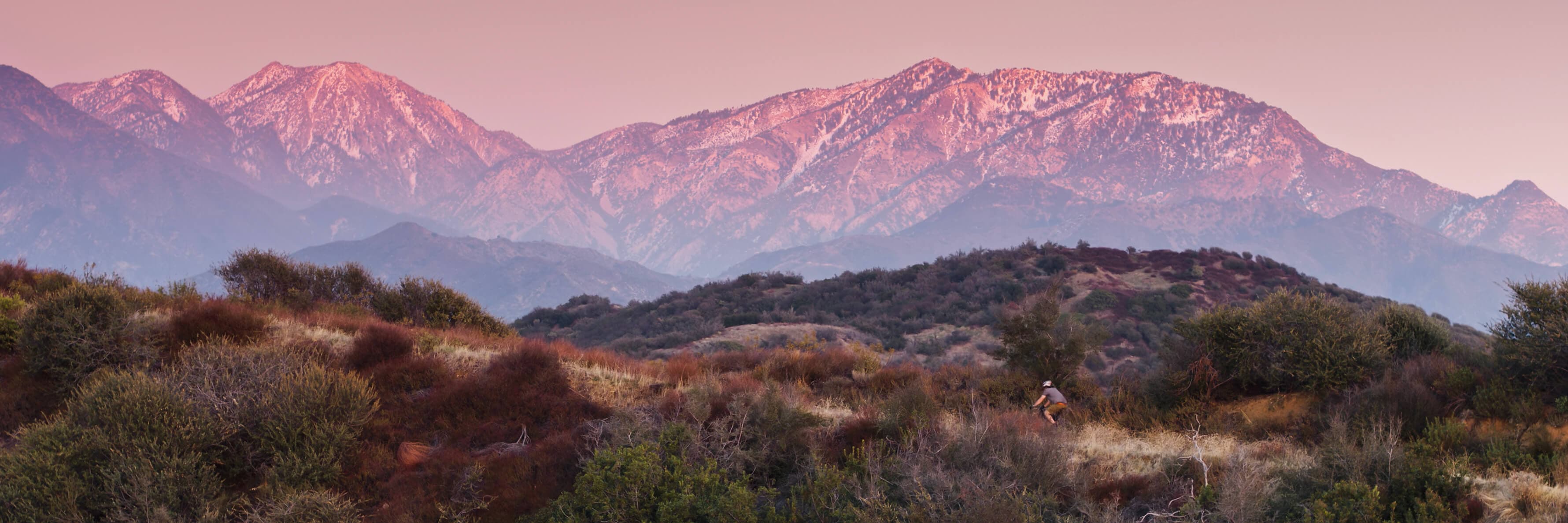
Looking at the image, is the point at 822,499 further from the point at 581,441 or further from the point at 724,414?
the point at 581,441

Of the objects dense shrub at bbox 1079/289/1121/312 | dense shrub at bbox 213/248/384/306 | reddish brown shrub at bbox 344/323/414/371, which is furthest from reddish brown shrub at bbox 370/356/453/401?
dense shrub at bbox 1079/289/1121/312

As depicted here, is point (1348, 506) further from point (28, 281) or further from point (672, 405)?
point (28, 281)

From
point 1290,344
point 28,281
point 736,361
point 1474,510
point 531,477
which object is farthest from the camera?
point 736,361

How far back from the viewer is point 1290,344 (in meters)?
12.2

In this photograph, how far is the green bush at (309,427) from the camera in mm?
8602

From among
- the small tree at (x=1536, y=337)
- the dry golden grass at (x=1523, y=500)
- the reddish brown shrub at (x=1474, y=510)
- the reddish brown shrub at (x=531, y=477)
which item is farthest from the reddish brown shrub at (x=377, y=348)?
the small tree at (x=1536, y=337)

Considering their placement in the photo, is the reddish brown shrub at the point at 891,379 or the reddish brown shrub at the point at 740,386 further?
the reddish brown shrub at the point at 891,379

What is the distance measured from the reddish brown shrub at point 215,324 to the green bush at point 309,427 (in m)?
3.49

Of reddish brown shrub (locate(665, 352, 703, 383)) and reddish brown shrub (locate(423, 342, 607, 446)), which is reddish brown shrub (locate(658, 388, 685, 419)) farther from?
reddish brown shrub (locate(665, 352, 703, 383))

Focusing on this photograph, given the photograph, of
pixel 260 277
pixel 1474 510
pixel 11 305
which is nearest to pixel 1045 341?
pixel 1474 510

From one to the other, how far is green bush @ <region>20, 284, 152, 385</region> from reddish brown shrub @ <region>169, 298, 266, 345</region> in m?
0.62

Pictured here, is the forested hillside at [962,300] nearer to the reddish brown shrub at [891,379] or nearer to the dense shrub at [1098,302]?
the dense shrub at [1098,302]

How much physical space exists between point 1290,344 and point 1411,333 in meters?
2.87

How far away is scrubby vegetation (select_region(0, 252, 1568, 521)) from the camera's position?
7.71m
